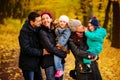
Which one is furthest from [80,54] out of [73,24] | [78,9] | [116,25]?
[78,9]

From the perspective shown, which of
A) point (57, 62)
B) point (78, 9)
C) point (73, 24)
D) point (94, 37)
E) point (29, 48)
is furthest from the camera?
point (78, 9)

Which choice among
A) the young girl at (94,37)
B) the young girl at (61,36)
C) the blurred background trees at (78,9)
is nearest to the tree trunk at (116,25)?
the blurred background trees at (78,9)

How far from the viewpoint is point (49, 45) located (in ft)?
23.5

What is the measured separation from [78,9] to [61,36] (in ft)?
64.7

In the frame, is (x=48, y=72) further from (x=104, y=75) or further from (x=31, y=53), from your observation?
(x=104, y=75)

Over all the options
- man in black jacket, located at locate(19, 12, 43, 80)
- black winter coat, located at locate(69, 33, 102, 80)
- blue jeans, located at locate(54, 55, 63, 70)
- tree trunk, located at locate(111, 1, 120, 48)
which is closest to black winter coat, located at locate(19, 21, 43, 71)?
man in black jacket, located at locate(19, 12, 43, 80)

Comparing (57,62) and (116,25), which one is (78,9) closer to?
(116,25)

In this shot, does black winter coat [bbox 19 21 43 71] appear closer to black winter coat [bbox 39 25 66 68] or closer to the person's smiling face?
black winter coat [bbox 39 25 66 68]

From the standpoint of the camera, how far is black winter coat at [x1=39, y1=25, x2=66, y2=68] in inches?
282

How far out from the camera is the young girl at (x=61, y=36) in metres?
7.15

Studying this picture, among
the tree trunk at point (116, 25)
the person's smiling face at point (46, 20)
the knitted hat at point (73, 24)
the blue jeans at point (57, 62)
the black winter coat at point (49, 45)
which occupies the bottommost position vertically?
the tree trunk at point (116, 25)

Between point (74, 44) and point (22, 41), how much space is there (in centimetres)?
116

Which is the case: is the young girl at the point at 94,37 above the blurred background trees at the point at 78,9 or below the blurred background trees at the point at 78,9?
above

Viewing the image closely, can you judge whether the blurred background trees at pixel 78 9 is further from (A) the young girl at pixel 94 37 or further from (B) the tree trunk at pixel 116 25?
(A) the young girl at pixel 94 37
